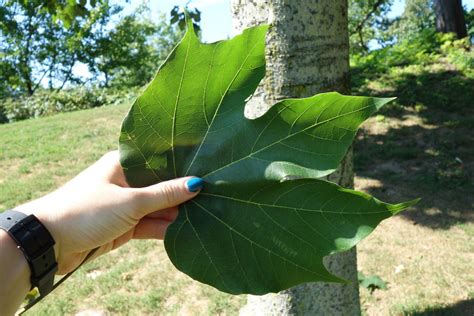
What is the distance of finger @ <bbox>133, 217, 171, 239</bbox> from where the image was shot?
1630 millimetres

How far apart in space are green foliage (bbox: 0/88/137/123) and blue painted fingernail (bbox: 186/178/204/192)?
16883mm

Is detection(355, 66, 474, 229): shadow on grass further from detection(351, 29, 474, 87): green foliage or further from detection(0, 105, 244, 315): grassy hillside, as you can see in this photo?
detection(0, 105, 244, 315): grassy hillside

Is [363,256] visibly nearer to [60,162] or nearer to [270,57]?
[270,57]

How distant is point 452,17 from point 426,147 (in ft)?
16.6

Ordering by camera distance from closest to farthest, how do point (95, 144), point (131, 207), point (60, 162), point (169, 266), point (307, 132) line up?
point (307, 132) < point (131, 207) < point (169, 266) < point (60, 162) < point (95, 144)

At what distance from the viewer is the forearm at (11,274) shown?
123cm

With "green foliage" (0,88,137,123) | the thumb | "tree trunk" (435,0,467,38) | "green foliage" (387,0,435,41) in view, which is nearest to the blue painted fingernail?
the thumb

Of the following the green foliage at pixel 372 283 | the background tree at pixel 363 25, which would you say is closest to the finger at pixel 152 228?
the green foliage at pixel 372 283

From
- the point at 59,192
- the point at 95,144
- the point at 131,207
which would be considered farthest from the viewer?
the point at 95,144

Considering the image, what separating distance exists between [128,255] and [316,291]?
2.90m

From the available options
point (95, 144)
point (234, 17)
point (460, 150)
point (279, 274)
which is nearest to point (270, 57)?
point (234, 17)

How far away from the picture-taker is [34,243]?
1.26 m

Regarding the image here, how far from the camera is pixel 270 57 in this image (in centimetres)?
221

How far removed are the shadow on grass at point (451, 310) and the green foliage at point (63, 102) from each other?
49.5ft
